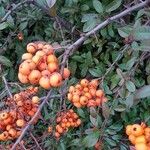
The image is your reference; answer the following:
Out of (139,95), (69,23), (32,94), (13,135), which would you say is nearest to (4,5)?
(69,23)

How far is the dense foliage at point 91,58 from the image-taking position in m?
2.26

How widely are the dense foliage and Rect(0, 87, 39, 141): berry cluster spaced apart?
0.13m

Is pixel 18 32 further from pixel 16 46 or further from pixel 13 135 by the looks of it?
pixel 13 135

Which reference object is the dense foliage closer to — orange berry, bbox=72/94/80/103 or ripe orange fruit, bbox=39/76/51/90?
orange berry, bbox=72/94/80/103

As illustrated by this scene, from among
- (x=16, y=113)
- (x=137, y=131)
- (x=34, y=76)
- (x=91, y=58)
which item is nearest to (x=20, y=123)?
(x=16, y=113)

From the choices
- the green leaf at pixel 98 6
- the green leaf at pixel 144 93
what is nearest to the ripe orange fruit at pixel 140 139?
the green leaf at pixel 144 93

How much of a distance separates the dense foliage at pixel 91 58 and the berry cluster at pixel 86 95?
0.19 feet

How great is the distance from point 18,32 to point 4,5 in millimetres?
210

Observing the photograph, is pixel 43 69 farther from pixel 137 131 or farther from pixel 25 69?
pixel 137 131

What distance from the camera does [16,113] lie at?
2.07 m

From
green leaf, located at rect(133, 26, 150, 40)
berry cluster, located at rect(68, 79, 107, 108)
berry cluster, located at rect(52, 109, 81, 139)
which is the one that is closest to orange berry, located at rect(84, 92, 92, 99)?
berry cluster, located at rect(68, 79, 107, 108)

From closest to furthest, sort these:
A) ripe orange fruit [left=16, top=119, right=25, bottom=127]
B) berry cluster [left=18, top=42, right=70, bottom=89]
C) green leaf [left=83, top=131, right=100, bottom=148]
Answer: 1. berry cluster [left=18, top=42, right=70, bottom=89]
2. ripe orange fruit [left=16, top=119, right=25, bottom=127]
3. green leaf [left=83, top=131, right=100, bottom=148]

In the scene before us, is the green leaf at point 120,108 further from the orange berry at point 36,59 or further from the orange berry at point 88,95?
the orange berry at point 36,59

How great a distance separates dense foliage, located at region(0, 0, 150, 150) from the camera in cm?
226
